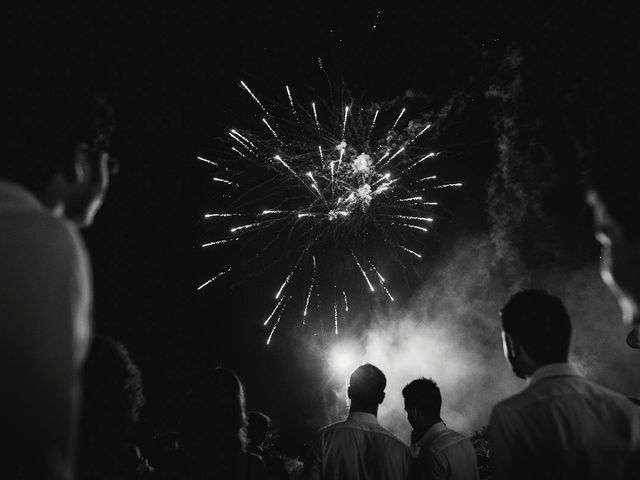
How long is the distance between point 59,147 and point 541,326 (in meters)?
3.02

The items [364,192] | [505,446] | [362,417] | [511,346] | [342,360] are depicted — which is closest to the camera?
[505,446]

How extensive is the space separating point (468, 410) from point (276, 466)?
3735 cm

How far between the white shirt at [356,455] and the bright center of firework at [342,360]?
114ft

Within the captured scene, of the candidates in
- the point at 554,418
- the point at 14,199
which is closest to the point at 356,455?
the point at 554,418

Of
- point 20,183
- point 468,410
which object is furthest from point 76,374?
point 468,410

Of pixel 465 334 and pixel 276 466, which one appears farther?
pixel 465 334

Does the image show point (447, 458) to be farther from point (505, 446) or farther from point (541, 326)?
point (541, 326)

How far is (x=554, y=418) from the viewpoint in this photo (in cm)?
Result: 290

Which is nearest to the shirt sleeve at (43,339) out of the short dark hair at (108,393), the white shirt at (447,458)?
the short dark hair at (108,393)

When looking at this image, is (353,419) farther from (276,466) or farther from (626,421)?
(626,421)

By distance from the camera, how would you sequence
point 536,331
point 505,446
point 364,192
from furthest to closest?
point 364,192 → point 536,331 → point 505,446

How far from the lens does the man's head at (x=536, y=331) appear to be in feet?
10.4

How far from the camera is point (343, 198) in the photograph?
57.2ft

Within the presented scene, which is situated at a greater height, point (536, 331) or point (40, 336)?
point (536, 331)
